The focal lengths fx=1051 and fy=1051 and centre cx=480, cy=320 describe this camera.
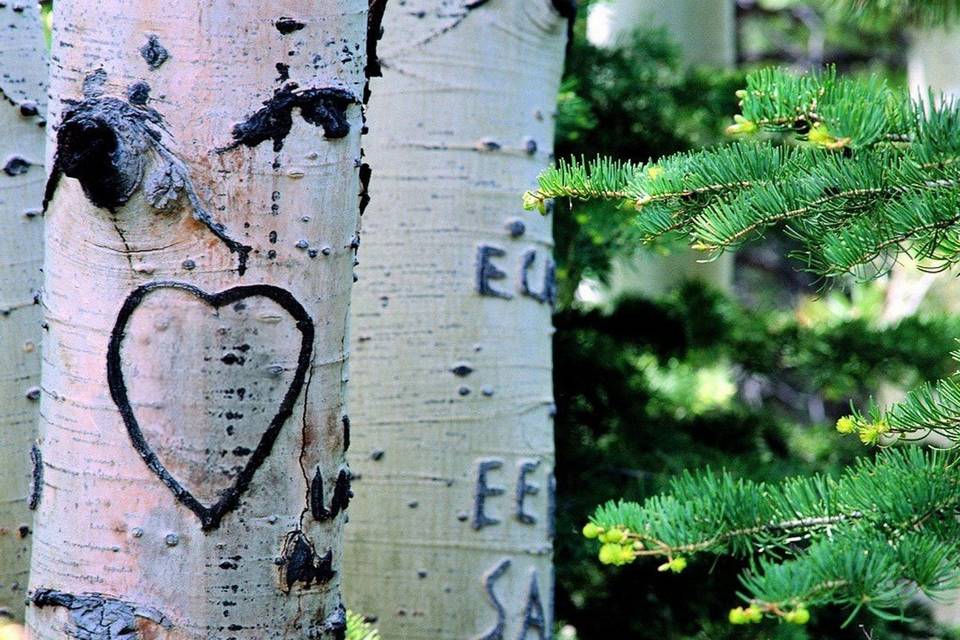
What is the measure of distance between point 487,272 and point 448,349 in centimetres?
14

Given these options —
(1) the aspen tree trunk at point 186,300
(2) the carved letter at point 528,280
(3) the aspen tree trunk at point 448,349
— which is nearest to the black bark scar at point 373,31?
(1) the aspen tree trunk at point 186,300

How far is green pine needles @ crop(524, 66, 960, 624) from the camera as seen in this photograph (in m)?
0.86

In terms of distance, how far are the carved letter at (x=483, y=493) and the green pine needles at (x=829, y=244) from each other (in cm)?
62

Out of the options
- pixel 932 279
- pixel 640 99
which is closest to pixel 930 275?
pixel 932 279

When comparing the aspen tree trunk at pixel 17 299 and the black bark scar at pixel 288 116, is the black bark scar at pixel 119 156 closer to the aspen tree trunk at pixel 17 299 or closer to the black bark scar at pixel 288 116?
the black bark scar at pixel 288 116

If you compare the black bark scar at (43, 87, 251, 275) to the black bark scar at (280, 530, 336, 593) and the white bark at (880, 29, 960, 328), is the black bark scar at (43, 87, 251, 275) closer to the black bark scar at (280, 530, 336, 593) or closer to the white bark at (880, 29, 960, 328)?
the black bark scar at (280, 530, 336, 593)

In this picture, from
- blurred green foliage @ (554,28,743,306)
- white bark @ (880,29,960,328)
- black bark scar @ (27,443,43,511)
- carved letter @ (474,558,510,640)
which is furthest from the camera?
white bark @ (880,29,960,328)

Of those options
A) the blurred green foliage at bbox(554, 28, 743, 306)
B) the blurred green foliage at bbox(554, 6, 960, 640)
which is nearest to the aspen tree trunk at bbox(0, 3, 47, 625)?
the blurred green foliage at bbox(554, 6, 960, 640)

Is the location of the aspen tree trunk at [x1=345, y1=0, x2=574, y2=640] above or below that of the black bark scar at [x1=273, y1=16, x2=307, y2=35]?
below

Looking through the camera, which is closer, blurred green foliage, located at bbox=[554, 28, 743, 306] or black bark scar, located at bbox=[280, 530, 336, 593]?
black bark scar, located at bbox=[280, 530, 336, 593]

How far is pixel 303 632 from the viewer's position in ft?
3.60

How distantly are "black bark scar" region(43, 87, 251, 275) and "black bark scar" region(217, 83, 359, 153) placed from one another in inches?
2.2

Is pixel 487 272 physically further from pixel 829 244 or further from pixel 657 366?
pixel 657 366

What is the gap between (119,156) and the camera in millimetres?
1002
